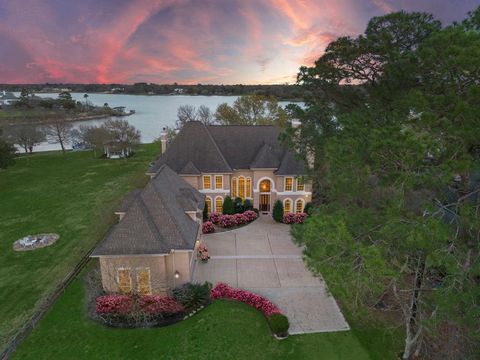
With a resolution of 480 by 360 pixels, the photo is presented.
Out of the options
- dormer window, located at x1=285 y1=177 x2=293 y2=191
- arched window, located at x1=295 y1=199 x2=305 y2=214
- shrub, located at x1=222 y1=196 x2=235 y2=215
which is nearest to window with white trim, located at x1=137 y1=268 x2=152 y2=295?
shrub, located at x1=222 y1=196 x2=235 y2=215

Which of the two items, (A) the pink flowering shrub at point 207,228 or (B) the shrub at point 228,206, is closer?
(A) the pink flowering shrub at point 207,228

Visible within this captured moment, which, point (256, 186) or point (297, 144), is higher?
point (297, 144)

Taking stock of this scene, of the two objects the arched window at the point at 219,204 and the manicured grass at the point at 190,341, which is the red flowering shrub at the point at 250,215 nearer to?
the arched window at the point at 219,204

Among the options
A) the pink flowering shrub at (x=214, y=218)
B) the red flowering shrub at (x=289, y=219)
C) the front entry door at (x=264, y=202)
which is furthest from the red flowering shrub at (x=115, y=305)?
the front entry door at (x=264, y=202)

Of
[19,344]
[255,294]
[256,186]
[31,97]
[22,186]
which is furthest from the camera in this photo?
[31,97]

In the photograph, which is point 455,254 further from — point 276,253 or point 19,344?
point 19,344

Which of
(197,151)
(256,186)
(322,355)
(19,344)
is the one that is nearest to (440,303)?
(322,355)

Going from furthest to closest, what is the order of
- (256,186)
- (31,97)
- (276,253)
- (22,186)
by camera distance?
(31,97) → (22,186) → (256,186) → (276,253)

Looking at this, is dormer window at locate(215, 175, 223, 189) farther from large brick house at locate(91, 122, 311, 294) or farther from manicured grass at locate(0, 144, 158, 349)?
manicured grass at locate(0, 144, 158, 349)
